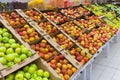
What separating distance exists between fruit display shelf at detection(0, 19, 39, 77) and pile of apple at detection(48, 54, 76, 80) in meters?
0.42

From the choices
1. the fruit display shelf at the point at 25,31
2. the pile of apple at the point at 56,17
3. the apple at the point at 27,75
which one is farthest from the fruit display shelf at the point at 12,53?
the pile of apple at the point at 56,17

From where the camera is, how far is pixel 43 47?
9.07 ft

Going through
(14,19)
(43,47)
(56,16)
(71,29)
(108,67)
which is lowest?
(108,67)

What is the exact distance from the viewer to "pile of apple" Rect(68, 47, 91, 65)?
9.70ft

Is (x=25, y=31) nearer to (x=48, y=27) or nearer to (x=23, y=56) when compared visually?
(x=48, y=27)

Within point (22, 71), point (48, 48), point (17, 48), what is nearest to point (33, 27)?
point (48, 48)

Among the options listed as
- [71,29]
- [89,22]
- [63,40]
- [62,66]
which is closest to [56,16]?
[71,29]

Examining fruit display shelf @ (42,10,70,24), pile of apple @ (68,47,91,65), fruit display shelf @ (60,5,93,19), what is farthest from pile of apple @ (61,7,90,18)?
pile of apple @ (68,47,91,65)

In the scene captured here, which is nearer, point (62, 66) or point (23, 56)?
point (23, 56)

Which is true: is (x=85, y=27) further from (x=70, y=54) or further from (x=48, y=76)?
(x=48, y=76)

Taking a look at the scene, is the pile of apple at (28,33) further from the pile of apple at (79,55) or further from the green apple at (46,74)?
the green apple at (46,74)

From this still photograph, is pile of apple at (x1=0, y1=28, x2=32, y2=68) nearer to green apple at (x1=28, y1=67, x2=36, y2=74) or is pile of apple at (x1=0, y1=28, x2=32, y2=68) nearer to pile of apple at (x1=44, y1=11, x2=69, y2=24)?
green apple at (x1=28, y1=67, x2=36, y2=74)

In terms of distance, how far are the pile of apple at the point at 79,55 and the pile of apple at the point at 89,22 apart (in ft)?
4.16

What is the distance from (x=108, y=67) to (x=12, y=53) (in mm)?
2677
